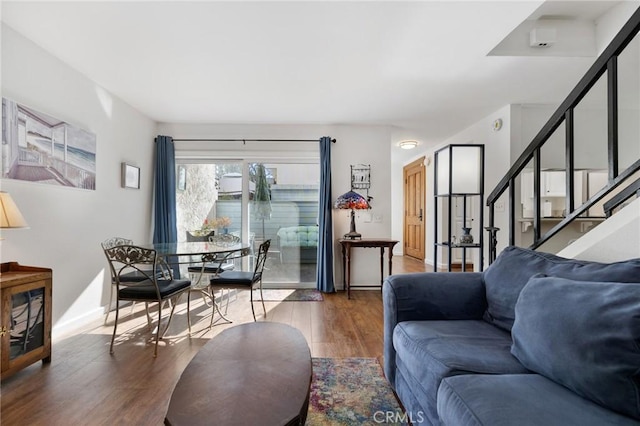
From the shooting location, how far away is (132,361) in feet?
7.56

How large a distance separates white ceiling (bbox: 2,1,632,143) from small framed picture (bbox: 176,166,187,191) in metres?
0.86

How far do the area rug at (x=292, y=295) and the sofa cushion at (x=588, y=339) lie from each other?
115 inches

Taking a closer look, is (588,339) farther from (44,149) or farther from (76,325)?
(76,325)

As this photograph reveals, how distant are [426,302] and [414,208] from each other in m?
5.80

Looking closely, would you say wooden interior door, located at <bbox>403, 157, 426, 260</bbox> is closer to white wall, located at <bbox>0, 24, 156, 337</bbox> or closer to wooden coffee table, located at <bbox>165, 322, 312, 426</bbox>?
white wall, located at <bbox>0, 24, 156, 337</bbox>

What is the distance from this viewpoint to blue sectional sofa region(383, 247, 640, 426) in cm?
94

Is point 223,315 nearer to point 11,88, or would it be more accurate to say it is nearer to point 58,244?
point 58,244

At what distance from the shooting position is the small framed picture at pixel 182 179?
4.56 m

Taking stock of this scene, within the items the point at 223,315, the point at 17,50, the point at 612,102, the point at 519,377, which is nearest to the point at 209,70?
the point at 17,50

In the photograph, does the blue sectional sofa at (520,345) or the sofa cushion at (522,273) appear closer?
the blue sectional sofa at (520,345)

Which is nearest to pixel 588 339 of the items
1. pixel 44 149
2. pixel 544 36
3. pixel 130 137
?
pixel 544 36

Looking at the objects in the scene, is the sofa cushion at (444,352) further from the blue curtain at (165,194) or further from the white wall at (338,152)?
the blue curtain at (165,194)

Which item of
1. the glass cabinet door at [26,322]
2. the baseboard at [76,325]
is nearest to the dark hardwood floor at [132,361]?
the baseboard at [76,325]

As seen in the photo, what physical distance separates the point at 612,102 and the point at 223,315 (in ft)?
11.4
